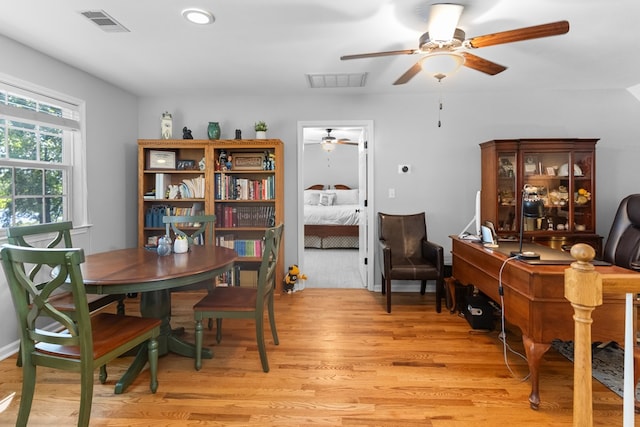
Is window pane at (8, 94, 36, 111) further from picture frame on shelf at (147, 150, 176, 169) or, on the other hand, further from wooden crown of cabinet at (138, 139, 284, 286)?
picture frame on shelf at (147, 150, 176, 169)

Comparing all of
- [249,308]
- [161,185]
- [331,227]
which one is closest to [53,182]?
[161,185]

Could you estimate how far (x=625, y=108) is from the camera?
396 cm

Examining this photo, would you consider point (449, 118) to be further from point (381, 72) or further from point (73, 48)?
point (73, 48)

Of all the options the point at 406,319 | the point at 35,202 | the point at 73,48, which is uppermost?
the point at 73,48

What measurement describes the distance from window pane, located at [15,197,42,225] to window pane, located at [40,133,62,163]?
1.22ft

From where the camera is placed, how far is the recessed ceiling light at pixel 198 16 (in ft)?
7.47

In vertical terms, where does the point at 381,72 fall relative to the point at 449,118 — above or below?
above

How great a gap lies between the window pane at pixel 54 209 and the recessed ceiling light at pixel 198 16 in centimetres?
206

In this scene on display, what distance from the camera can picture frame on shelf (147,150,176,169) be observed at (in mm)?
3963

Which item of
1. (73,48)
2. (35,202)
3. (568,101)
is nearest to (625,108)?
(568,101)

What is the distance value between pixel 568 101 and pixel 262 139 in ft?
11.6

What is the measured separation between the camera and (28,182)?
2881 millimetres

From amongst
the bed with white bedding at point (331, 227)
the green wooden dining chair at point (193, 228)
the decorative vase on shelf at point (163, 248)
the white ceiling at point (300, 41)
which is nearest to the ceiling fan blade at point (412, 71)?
the white ceiling at point (300, 41)

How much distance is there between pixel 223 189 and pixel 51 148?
159 centimetres
